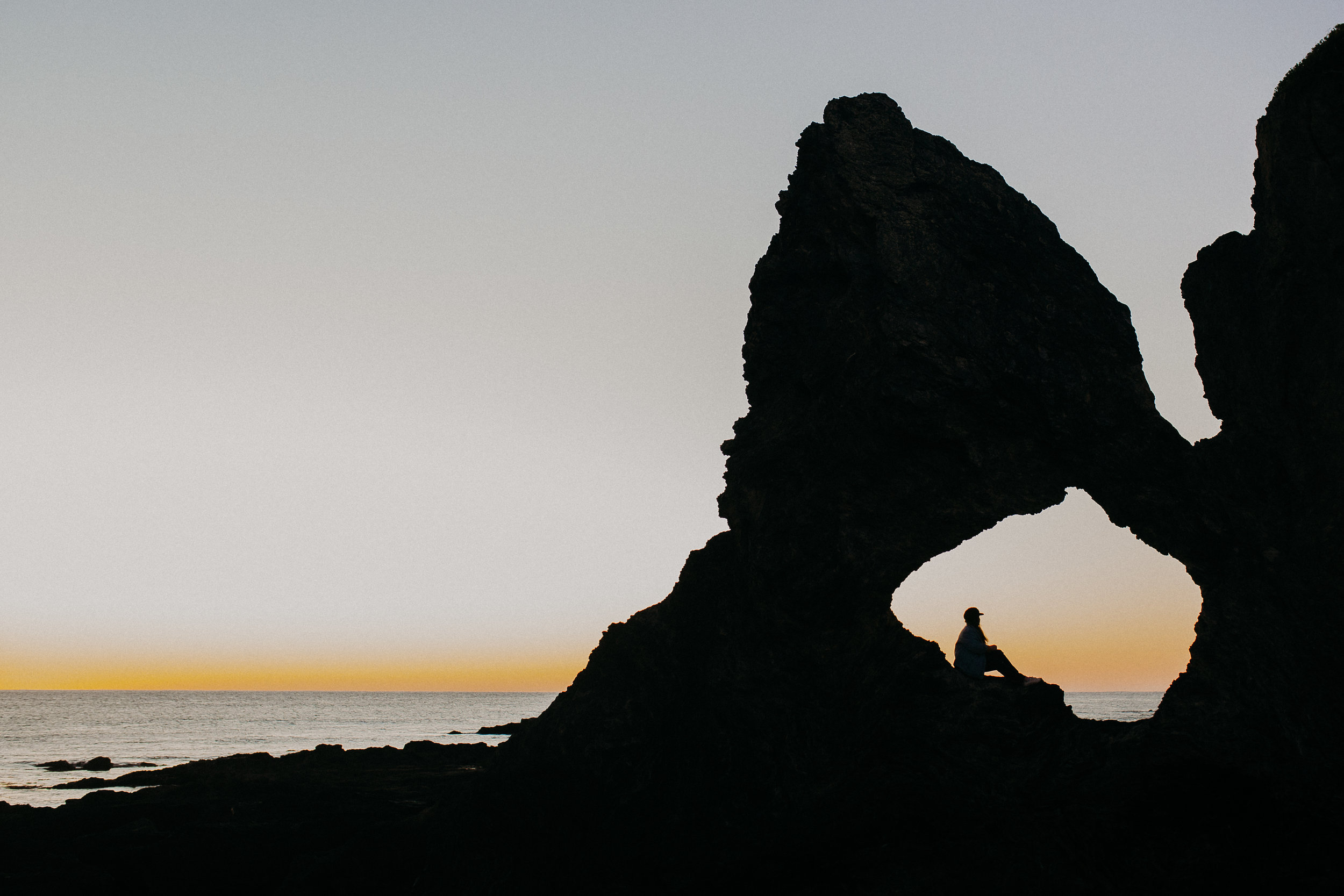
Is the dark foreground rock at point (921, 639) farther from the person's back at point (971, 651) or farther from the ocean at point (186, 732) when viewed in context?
the ocean at point (186, 732)

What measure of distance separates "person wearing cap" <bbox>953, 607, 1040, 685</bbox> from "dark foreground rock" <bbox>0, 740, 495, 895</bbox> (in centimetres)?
1080

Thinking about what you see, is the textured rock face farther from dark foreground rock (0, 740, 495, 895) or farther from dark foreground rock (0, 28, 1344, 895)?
dark foreground rock (0, 740, 495, 895)

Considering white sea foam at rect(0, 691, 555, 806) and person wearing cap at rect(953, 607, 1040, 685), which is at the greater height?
person wearing cap at rect(953, 607, 1040, 685)

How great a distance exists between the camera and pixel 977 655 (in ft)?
56.8

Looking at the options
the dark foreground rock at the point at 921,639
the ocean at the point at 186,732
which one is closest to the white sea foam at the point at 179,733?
the ocean at the point at 186,732

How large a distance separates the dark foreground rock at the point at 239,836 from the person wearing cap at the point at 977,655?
425 inches

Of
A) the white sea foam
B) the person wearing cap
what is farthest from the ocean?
the person wearing cap

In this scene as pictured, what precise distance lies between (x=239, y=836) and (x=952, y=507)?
17.1 metres

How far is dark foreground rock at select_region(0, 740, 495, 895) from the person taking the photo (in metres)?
19.0

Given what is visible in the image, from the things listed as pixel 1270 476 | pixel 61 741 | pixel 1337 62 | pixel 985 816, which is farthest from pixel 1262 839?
pixel 61 741

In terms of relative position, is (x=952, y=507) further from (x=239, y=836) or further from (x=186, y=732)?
(x=186, y=732)

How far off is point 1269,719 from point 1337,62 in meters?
10.2

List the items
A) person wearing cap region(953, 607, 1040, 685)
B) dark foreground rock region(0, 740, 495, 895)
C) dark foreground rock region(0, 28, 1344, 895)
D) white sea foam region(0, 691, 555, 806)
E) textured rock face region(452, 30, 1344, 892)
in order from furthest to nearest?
white sea foam region(0, 691, 555, 806), dark foreground rock region(0, 740, 495, 895), person wearing cap region(953, 607, 1040, 685), textured rock face region(452, 30, 1344, 892), dark foreground rock region(0, 28, 1344, 895)

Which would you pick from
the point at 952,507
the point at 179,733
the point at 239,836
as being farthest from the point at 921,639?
the point at 179,733
